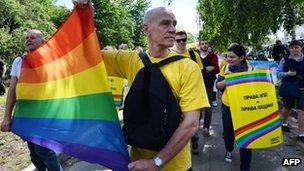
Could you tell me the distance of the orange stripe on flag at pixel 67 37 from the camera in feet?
10.2

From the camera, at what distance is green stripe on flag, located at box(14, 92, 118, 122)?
9.87ft

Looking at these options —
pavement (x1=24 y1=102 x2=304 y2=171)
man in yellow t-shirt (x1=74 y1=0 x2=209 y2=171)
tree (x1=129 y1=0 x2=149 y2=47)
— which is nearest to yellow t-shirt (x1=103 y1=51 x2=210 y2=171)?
man in yellow t-shirt (x1=74 y1=0 x2=209 y2=171)

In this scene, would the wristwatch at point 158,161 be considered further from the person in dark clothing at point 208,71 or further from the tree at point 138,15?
the tree at point 138,15

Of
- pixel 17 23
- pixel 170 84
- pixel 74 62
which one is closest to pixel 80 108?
pixel 74 62

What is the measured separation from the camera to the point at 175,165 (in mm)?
2994

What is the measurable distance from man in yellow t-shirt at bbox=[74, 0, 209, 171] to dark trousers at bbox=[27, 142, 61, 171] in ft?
6.26

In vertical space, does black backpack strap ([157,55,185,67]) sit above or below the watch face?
above

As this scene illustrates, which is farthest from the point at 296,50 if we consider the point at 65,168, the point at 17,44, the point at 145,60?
the point at 17,44

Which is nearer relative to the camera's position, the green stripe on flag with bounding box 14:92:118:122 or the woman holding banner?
the green stripe on flag with bounding box 14:92:118:122

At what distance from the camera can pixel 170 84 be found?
2.88 m

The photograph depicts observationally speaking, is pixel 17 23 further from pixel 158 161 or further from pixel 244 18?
pixel 158 161

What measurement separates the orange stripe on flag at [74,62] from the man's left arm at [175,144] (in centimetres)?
70

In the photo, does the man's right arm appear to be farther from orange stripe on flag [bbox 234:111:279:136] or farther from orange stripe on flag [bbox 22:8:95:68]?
orange stripe on flag [bbox 234:111:279:136]

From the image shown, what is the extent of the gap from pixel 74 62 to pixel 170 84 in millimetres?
697
